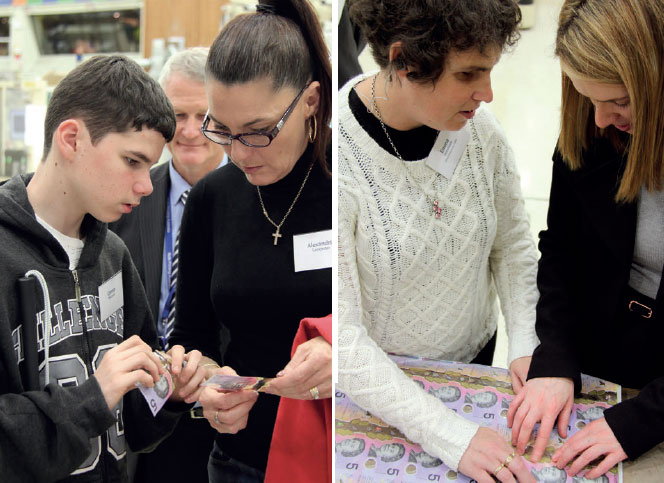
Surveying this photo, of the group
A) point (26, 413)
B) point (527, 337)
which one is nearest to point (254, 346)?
point (26, 413)

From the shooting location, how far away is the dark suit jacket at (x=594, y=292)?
1.12 meters

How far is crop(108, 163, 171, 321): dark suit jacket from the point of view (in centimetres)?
118

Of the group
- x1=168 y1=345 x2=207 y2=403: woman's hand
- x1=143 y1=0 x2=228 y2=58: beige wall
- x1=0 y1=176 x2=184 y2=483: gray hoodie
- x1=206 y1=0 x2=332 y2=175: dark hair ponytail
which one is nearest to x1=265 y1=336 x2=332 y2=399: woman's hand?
x1=168 y1=345 x2=207 y2=403: woman's hand

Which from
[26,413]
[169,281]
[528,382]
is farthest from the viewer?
[169,281]

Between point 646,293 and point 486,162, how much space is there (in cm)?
38

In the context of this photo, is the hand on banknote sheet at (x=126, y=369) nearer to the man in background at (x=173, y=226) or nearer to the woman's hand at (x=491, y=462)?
the man in background at (x=173, y=226)

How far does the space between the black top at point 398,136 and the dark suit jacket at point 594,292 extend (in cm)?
26

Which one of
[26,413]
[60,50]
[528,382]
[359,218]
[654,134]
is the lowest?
[528,382]

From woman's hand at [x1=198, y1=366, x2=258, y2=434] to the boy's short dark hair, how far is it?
45cm

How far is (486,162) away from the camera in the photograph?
1275mm

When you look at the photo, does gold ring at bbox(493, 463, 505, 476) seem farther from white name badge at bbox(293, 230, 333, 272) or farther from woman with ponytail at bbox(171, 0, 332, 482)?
white name badge at bbox(293, 230, 333, 272)

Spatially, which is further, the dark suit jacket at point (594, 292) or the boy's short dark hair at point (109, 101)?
the dark suit jacket at point (594, 292)

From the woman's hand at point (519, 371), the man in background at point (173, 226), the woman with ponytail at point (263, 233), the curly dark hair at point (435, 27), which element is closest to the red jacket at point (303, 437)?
the woman with ponytail at point (263, 233)

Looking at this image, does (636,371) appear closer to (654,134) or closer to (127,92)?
(654,134)
